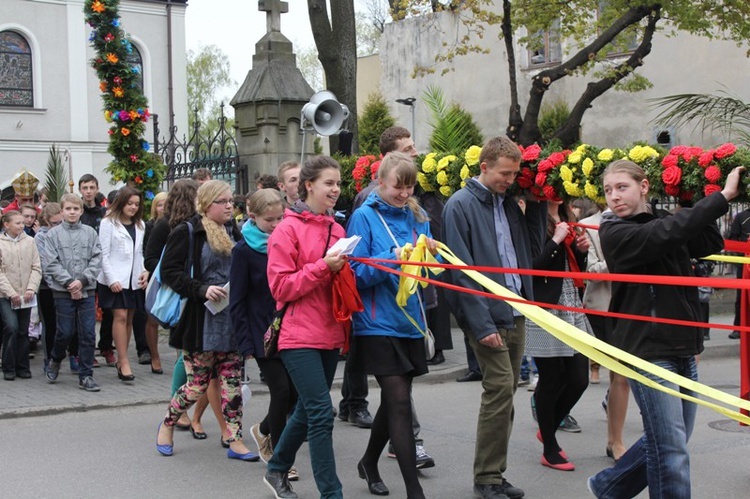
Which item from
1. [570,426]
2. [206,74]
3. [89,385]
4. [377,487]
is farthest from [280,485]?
[206,74]

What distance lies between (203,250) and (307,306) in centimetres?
185

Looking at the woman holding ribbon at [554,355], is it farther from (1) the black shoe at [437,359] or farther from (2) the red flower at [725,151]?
(1) the black shoe at [437,359]

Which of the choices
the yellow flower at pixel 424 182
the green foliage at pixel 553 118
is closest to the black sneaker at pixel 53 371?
the yellow flower at pixel 424 182

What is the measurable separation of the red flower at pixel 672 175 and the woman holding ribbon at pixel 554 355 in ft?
2.23

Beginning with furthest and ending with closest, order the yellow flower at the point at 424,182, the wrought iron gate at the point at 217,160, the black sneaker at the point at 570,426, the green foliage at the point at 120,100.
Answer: the wrought iron gate at the point at 217,160 → the green foliage at the point at 120,100 → the yellow flower at the point at 424,182 → the black sneaker at the point at 570,426

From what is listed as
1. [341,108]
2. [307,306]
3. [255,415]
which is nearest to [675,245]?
[307,306]

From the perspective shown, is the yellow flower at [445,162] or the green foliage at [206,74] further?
the green foliage at [206,74]

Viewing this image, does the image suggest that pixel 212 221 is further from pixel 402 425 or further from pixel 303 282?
pixel 402 425

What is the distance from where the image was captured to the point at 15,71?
31297 mm

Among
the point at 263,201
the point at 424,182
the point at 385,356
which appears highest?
the point at 424,182

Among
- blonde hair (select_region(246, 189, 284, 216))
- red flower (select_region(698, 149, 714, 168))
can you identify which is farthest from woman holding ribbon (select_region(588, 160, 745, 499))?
blonde hair (select_region(246, 189, 284, 216))

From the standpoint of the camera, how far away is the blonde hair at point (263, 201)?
6559 millimetres

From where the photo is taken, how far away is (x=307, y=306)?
5.55 metres

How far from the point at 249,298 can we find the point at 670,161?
2.80 m
